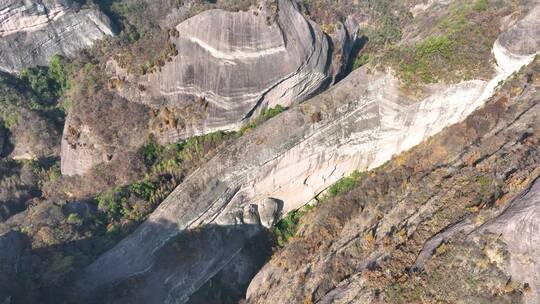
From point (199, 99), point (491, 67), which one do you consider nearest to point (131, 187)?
point (199, 99)

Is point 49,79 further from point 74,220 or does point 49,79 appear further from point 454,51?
point 454,51

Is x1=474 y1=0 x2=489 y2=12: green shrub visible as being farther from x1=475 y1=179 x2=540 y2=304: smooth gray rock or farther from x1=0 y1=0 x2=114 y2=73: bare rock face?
x1=0 y1=0 x2=114 y2=73: bare rock face

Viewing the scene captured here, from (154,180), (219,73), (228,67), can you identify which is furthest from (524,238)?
(154,180)

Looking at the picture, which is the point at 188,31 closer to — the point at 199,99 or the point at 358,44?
the point at 199,99

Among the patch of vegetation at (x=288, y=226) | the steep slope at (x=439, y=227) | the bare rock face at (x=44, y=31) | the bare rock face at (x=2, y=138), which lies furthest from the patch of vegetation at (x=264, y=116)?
the bare rock face at (x=2, y=138)

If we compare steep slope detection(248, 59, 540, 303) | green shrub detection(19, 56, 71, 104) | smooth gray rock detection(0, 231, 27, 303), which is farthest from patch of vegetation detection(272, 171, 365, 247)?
green shrub detection(19, 56, 71, 104)
